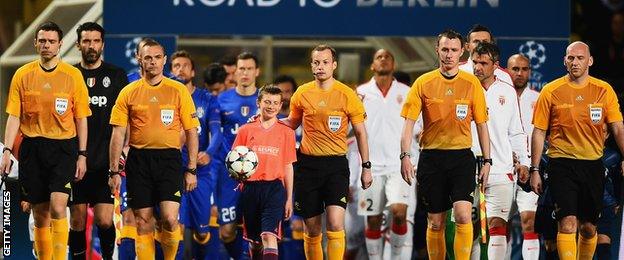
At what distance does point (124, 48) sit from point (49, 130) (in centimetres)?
250

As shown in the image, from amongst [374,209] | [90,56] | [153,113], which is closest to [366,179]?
[153,113]

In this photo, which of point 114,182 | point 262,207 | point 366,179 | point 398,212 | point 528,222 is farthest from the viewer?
point 398,212

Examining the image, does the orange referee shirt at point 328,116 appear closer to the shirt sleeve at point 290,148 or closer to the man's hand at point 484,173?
the shirt sleeve at point 290,148

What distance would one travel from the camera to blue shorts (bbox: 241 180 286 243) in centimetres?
1426

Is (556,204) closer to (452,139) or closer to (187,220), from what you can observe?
(452,139)

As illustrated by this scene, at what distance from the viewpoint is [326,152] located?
14234 mm

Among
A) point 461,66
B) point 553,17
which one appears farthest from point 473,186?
point 553,17

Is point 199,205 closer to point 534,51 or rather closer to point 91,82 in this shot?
point 91,82

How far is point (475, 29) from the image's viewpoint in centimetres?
1505

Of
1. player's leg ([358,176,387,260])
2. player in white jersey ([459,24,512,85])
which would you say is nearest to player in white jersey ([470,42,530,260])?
player in white jersey ([459,24,512,85])

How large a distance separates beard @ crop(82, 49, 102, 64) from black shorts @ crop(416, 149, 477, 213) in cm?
292

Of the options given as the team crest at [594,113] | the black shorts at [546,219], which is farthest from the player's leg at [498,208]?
the team crest at [594,113]

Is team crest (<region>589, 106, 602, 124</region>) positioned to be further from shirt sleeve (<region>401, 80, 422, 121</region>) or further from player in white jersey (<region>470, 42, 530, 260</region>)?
shirt sleeve (<region>401, 80, 422, 121</region>)

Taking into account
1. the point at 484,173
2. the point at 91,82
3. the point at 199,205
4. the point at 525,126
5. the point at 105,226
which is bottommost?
the point at 105,226
